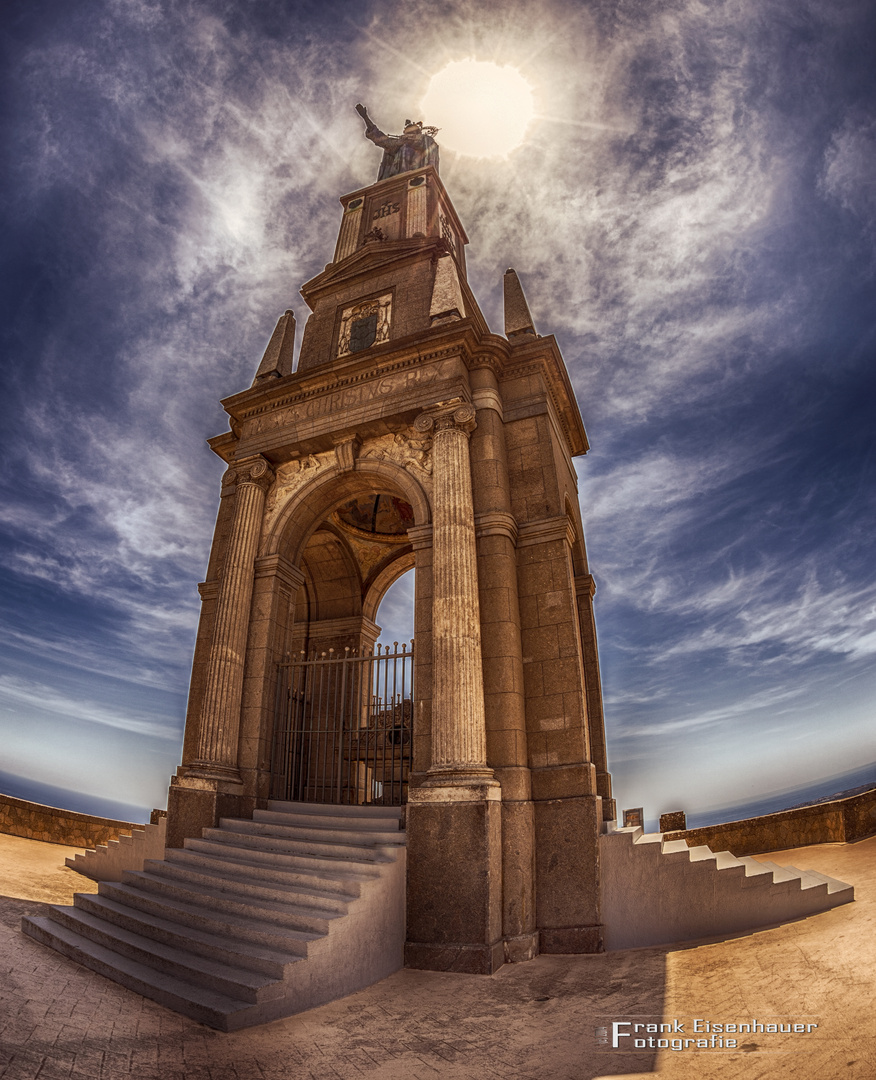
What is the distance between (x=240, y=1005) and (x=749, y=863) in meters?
6.70

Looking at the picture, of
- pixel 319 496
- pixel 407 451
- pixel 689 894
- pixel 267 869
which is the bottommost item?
pixel 689 894

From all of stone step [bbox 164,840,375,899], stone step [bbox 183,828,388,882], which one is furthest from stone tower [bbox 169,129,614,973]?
stone step [bbox 164,840,375,899]

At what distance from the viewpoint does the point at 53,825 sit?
13930 mm

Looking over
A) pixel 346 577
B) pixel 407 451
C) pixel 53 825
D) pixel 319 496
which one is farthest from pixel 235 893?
pixel 53 825

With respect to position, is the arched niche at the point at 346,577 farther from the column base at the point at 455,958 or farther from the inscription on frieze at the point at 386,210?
the column base at the point at 455,958

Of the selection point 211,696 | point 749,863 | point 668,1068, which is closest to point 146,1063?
point 668,1068

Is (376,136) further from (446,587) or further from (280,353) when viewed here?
(446,587)

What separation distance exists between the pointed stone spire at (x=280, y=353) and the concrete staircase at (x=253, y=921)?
8.81 m

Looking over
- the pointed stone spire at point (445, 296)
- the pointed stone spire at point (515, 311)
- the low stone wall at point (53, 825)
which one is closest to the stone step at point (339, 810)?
the low stone wall at point (53, 825)

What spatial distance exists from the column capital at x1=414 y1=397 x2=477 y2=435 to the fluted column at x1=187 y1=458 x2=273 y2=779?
3.40 m

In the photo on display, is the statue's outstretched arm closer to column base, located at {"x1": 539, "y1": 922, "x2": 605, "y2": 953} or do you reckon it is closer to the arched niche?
the arched niche

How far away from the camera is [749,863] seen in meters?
8.22

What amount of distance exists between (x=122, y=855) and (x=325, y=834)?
15.5 ft

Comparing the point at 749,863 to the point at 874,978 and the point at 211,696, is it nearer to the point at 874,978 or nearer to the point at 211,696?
the point at 874,978
